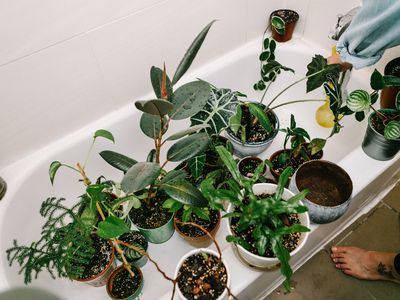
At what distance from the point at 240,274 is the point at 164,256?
0.40 metres

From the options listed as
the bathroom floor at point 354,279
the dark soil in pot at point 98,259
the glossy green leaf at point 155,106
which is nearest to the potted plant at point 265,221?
the glossy green leaf at point 155,106

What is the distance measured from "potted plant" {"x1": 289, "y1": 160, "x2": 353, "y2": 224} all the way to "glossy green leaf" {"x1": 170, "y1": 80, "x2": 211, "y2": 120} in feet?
1.30

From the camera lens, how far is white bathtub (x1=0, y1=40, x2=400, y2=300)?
3.52 feet

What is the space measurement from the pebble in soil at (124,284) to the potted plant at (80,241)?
0.03 m

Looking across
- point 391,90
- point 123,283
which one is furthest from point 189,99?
point 391,90

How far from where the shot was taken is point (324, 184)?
1071mm

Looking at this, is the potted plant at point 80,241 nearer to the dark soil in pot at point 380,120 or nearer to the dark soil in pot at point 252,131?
the dark soil in pot at point 252,131

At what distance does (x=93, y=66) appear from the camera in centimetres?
115

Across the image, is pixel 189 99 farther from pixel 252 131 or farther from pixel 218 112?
pixel 252 131

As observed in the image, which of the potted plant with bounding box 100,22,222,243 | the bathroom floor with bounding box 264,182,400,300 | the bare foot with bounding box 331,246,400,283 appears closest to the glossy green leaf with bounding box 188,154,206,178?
the potted plant with bounding box 100,22,222,243

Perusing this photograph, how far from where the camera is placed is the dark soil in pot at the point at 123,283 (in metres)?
→ 0.97

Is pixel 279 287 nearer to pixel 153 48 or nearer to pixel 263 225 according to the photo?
pixel 263 225

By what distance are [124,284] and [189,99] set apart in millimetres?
612

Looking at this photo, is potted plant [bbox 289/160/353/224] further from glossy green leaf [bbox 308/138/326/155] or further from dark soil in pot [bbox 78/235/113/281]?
dark soil in pot [bbox 78/235/113/281]
